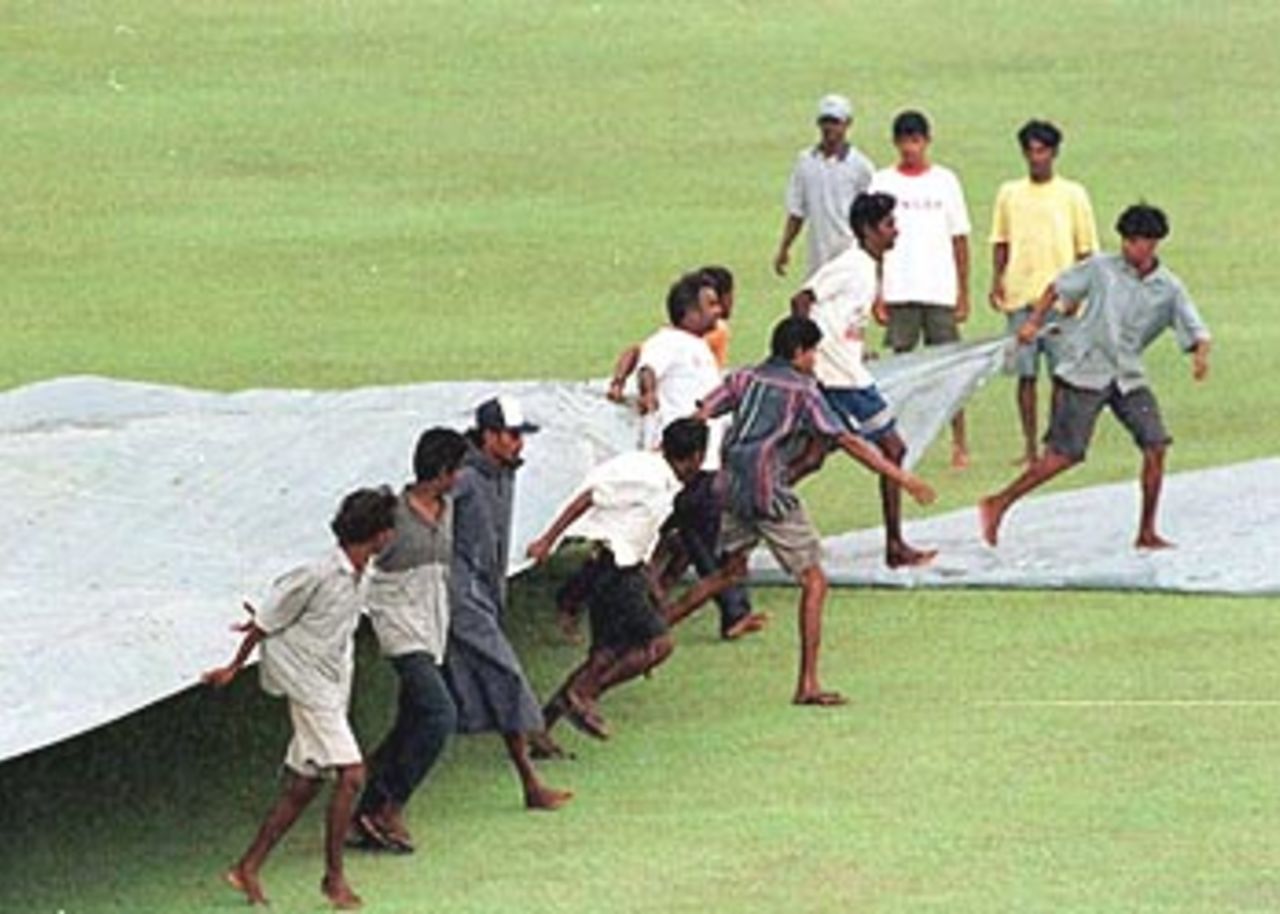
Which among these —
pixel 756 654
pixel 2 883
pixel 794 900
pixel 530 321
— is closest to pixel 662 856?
pixel 794 900

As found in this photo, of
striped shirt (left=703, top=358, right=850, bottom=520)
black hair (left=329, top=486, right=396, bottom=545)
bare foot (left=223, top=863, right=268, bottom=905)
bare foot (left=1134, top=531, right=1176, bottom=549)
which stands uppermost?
black hair (left=329, top=486, right=396, bottom=545)

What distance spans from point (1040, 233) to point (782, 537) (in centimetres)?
408

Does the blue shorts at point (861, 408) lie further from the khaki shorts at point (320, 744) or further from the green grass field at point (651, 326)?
the khaki shorts at point (320, 744)

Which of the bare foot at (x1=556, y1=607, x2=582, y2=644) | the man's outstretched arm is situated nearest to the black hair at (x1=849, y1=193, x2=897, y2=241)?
the bare foot at (x1=556, y1=607, x2=582, y2=644)

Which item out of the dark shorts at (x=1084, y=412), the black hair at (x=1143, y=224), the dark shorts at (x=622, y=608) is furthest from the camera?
the dark shorts at (x=1084, y=412)

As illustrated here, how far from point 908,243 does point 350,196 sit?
730 centimetres

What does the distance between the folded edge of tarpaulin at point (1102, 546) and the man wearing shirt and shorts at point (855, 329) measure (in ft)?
1.15

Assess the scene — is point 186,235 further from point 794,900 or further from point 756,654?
point 794,900

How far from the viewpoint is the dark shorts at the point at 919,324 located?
1755 cm

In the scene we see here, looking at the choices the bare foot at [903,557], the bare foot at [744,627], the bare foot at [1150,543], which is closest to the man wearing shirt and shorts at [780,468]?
the bare foot at [744,627]

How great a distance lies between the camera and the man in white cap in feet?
61.4

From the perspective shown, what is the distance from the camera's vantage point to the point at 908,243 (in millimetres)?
17422

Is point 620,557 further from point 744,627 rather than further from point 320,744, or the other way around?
point 320,744

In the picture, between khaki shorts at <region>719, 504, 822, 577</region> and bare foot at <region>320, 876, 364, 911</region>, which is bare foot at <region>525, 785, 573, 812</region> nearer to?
bare foot at <region>320, 876, 364, 911</region>
